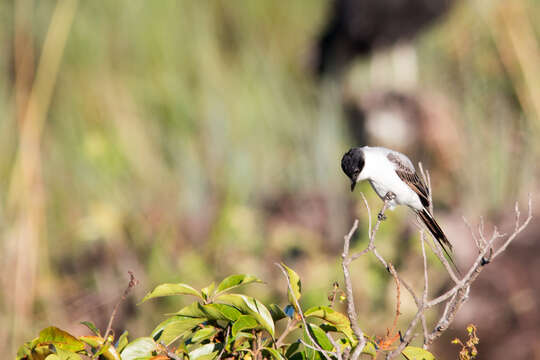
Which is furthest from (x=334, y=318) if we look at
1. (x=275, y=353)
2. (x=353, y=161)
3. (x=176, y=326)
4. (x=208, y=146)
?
(x=208, y=146)

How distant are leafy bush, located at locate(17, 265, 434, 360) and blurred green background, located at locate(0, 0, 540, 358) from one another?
326 cm

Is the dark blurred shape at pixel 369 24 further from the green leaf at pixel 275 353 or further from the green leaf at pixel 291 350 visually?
the green leaf at pixel 275 353

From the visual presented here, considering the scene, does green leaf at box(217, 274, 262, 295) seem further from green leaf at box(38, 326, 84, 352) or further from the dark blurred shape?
the dark blurred shape

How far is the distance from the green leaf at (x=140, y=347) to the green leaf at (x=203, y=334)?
3.0 inches

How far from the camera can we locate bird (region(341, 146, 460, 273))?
1.99m

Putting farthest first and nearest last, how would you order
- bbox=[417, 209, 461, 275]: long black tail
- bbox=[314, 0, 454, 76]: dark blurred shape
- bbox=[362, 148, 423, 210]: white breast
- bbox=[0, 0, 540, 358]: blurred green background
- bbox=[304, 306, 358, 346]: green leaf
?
bbox=[314, 0, 454, 76]: dark blurred shape < bbox=[0, 0, 540, 358]: blurred green background < bbox=[362, 148, 423, 210]: white breast < bbox=[417, 209, 461, 275]: long black tail < bbox=[304, 306, 358, 346]: green leaf

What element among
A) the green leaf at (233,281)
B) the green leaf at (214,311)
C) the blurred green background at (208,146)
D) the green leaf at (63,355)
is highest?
the green leaf at (63,355)

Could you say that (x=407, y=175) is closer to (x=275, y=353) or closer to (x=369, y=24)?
(x=275, y=353)

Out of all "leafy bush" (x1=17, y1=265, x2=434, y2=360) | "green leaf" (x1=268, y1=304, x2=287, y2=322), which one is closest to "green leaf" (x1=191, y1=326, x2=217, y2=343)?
"leafy bush" (x1=17, y1=265, x2=434, y2=360)

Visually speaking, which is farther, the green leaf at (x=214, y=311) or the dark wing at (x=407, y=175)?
the dark wing at (x=407, y=175)

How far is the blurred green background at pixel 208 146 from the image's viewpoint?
472 cm

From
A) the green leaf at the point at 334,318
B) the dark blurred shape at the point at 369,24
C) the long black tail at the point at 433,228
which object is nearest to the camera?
the green leaf at the point at 334,318

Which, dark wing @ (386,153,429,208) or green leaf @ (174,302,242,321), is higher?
green leaf @ (174,302,242,321)

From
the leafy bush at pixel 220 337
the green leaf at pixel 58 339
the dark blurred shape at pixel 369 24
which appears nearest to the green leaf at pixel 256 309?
the leafy bush at pixel 220 337
